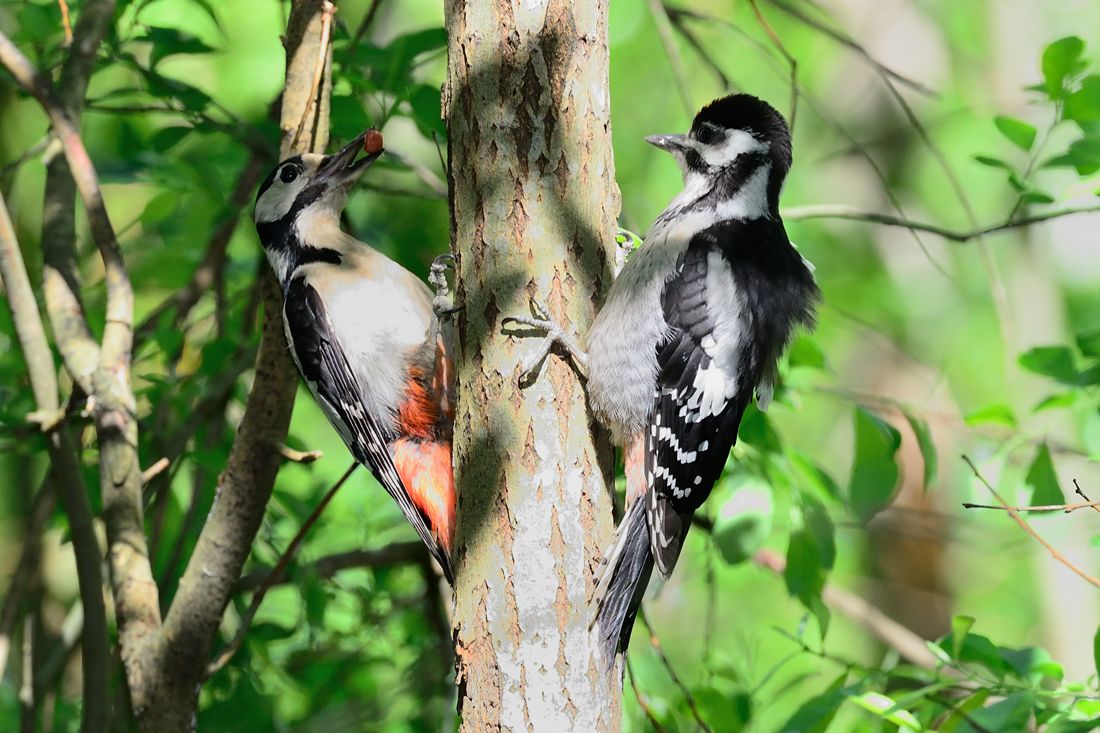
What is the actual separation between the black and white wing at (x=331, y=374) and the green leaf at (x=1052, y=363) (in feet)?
5.37

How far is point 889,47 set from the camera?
824cm

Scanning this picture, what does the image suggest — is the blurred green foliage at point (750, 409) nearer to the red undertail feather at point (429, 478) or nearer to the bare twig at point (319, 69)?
the bare twig at point (319, 69)

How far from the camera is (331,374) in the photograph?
10.6ft

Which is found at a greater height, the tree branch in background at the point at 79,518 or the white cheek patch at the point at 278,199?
the white cheek patch at the point at 278,199

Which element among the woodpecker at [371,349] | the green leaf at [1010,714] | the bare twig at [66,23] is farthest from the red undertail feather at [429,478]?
the bare twig at [66,23]

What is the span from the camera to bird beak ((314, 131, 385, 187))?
3178mm

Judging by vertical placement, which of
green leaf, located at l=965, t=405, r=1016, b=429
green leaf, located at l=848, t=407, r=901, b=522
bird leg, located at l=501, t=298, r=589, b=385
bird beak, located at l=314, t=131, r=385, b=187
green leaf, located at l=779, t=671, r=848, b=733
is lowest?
green leaf, located at l=779, t=671, r=848, b=733

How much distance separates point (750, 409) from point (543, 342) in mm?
853

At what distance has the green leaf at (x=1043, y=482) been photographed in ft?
8.67

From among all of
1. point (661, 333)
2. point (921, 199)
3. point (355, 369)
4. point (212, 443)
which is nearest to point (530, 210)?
point (661, 333)

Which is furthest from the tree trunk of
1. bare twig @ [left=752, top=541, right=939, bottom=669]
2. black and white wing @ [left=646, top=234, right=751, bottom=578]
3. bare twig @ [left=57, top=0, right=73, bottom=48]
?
bare twig @ [left=752, top=541, right=939, bottom=669]

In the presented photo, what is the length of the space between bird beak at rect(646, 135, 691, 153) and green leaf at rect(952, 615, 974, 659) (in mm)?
1457

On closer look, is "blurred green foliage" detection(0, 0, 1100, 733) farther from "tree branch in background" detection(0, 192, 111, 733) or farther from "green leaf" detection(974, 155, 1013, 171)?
"tree branch in background" detection(0, 192, 111, 733)

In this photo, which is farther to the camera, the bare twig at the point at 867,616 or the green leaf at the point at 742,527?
the bare twig at the point at 867,616
